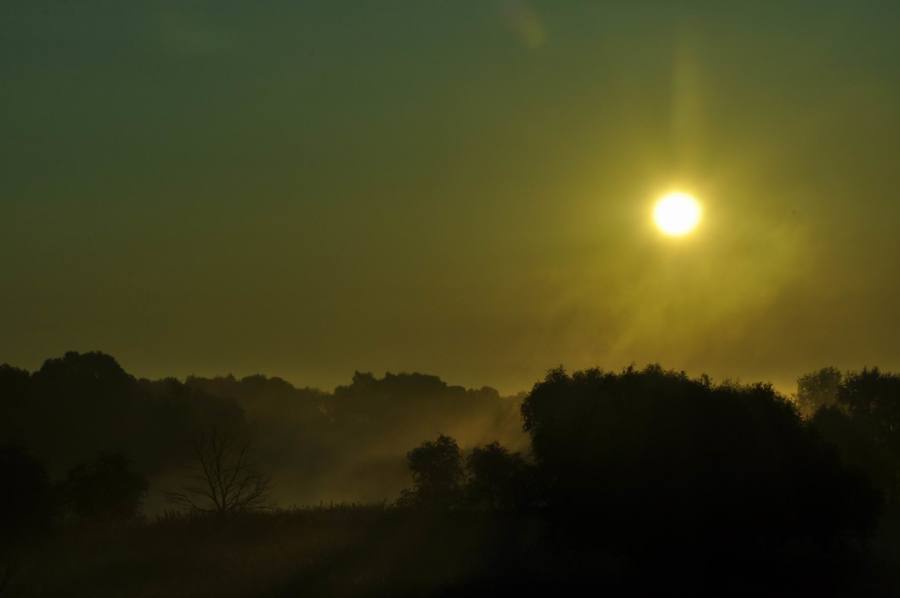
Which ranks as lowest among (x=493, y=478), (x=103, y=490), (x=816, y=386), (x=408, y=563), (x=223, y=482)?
(x=408, y=563)

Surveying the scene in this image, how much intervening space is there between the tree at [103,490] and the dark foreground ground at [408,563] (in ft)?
39.6

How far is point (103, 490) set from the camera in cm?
7450

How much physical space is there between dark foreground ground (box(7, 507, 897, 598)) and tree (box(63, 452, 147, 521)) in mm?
12079

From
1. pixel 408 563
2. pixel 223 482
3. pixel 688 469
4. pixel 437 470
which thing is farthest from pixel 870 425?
pixel 223 482

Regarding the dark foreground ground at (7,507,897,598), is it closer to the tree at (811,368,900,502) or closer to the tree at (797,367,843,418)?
the tree at (811,368,900,502)

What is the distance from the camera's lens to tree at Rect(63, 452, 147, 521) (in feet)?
240

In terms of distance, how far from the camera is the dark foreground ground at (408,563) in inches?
1953

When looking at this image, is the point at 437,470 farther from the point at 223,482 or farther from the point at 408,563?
the point at 408,563

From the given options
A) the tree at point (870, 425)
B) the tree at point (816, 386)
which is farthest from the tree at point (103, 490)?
the tree at point (816, 386)

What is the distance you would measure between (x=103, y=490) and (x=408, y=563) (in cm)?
3020

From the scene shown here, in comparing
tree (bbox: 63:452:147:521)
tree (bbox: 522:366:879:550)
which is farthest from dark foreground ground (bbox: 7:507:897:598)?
tree (bbox: 63:452:147:521)

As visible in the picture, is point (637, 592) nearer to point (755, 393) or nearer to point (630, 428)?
point (630, 428)

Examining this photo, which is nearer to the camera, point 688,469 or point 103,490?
point 688,469

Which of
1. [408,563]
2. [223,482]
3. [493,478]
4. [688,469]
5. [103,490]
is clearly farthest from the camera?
[103,490]
